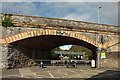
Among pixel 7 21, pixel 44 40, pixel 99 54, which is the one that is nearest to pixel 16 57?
pixel 7 21

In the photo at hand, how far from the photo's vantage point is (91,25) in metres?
13.6

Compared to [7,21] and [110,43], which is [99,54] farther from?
[7,21]

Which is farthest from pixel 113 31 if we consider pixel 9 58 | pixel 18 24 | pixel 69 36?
pixel 9 58

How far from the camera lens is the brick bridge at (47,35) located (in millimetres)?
10539

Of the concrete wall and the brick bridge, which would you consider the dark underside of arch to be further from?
the concrete wall

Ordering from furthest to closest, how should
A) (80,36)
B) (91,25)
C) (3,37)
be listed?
(91,25)
(80,36)
(3,37)

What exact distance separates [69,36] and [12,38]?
17.0 ft

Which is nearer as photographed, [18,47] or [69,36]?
[18,47]

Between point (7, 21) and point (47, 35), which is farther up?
point (7, 21)

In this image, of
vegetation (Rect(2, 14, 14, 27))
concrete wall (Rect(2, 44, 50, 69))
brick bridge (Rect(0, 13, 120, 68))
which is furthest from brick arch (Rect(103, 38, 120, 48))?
vegetation (Rect(2, 14, 14, 27))

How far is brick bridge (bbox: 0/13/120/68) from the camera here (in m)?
10.5

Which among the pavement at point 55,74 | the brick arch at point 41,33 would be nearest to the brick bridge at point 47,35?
the brick arch at point 41,33

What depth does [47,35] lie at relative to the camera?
39.5 ft

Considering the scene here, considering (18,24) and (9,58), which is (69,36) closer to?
(18,24)
